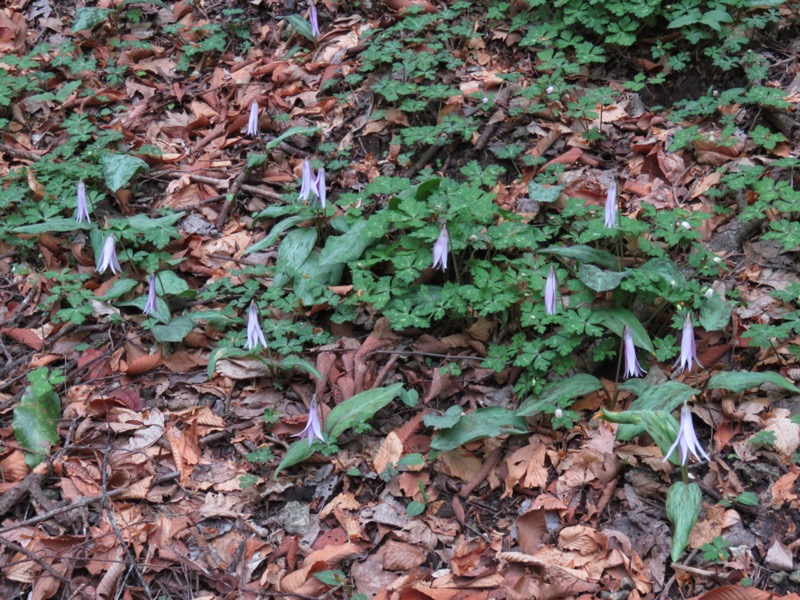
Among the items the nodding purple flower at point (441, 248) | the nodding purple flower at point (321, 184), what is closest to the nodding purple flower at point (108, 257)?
the nodding purple flower at point (321, 184)

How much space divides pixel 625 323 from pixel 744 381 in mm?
447

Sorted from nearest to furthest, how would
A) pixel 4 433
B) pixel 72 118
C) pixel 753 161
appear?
pixel 4 433, pixel 753 161, pixel 72 118

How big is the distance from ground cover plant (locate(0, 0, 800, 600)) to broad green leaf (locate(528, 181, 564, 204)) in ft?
0.04

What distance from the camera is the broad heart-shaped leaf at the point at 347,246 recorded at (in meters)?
3.24

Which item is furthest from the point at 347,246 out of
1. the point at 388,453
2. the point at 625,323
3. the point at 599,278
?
the point at 625,323

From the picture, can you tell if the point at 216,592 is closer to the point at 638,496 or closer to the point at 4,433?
the point at 4,433

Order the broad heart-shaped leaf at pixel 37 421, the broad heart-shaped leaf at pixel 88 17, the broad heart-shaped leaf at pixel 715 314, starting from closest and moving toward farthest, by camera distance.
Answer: the broad heart-shaped leaf at pixel 715 314, the broad heart-shaped leaf at pixel 37 421, the broad heart-shaped leaf at pixel 88 17

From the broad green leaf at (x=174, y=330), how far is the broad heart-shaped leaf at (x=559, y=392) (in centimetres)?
150

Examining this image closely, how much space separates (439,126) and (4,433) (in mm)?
2470

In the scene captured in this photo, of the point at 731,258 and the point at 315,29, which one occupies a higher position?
the point at 315,29

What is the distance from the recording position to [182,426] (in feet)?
9.45

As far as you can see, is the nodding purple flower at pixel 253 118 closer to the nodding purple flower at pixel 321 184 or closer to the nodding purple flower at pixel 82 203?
the nodding purple flower at pixel 321 184

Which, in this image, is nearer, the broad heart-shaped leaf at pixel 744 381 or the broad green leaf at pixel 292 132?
the broad heart-shaped leaf at pixel 744 381

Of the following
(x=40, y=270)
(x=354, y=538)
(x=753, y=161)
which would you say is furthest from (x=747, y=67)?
(x=40, y=270)
